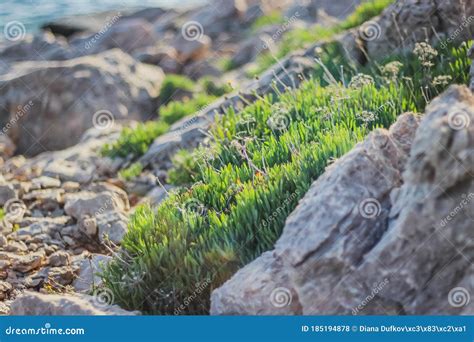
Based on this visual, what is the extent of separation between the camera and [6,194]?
9414 mm

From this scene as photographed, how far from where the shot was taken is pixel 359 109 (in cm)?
754

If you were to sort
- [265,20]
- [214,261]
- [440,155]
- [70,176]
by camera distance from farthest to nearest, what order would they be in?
[265,20], [70,176], [214,261], [440,155]

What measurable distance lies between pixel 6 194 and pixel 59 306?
430 cm

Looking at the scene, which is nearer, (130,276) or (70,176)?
(130,276)

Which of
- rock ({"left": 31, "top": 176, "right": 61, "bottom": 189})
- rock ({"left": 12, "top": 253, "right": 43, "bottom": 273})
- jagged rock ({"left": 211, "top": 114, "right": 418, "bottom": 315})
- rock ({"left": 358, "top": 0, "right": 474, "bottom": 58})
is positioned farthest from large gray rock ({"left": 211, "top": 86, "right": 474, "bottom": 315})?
rock ({"left": 31, "top": 176, "right": 61, "bottom": 189})

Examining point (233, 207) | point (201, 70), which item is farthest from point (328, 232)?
point (201, 70)

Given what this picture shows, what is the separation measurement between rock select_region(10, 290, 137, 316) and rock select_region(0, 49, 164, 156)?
847 centimetres

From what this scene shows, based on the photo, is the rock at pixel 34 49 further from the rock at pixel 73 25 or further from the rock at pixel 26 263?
the rock at pixel 26 263

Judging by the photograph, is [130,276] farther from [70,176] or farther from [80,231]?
[70,176]

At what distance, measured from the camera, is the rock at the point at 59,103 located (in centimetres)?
1417

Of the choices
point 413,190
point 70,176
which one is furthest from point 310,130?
point 70,176

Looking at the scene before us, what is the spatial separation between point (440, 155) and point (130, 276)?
3.04 m

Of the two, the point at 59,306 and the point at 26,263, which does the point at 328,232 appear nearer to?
the point at 59,306

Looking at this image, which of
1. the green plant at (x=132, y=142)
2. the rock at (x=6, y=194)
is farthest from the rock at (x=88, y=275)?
the green plant at (x=132, y=142)
